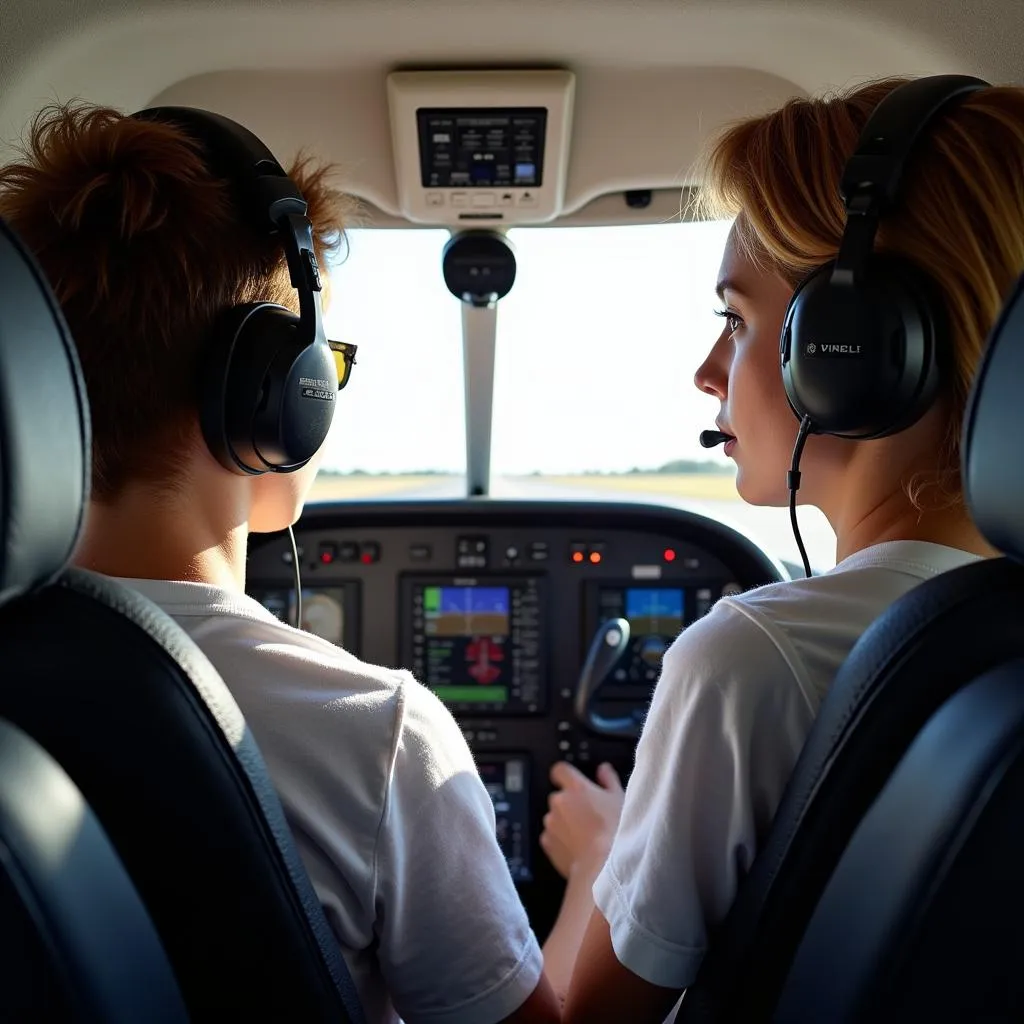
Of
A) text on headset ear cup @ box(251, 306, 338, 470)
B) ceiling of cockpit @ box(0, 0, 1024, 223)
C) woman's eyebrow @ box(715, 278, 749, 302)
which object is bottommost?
text on headset ear cup @ box(251, 306, 338, 470)

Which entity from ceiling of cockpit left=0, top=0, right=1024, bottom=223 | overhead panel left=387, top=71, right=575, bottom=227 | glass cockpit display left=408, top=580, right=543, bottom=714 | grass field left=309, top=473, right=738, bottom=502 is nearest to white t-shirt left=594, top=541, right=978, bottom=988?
grass field left=309, top=473, right=738, bottom=502

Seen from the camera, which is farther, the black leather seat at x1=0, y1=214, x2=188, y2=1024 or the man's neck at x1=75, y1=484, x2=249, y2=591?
the man's neck at x1=75, y1=484, x2=249, y2=591

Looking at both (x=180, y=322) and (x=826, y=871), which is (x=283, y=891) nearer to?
(x=826, y=871)

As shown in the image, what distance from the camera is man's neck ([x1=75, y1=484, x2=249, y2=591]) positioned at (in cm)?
98

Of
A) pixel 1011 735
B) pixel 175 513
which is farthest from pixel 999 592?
pixel 175 513

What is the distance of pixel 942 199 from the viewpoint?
0.99 m

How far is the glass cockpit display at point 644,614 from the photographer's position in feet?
8.07

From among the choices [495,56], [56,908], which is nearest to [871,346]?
[56,908]

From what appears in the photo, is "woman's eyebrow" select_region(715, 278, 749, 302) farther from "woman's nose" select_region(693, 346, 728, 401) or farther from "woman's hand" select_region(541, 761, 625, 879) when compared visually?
"woman's hand" select_region(541, 761, 625, 879)

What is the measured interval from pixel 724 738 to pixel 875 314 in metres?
0.37

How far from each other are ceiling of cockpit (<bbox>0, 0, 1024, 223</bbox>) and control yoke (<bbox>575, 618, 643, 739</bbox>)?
35.0 inches

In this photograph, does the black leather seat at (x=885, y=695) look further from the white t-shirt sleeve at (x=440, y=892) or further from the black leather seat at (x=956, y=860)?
the white t-shirt sleeve at (x=440, y=892)

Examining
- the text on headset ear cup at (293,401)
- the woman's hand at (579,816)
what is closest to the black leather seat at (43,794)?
the text on headset ear cup at (293,401)

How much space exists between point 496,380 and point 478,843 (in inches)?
68.3
